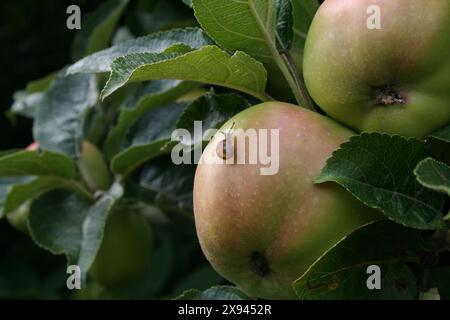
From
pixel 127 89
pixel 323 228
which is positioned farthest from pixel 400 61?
pixel 127 89

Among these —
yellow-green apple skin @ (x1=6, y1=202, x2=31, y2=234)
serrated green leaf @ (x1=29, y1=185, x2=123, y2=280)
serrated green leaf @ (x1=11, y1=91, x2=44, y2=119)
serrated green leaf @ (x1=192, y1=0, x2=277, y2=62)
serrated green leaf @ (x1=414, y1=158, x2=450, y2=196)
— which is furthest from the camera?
serrated green leaf @ (x1=11, y1=91, x2=44, y2=119)

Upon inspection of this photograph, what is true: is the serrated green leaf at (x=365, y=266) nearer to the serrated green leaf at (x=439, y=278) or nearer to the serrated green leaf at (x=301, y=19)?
the serrated green leaf at (x=439, y=278)

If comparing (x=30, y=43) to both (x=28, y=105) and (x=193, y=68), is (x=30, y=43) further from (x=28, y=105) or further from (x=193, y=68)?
(x=193, y=68)

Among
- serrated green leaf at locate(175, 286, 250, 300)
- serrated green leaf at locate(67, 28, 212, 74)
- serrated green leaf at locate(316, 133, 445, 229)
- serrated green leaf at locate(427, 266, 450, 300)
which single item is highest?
serrated green leaf at locate(67, 28, 212, 74)

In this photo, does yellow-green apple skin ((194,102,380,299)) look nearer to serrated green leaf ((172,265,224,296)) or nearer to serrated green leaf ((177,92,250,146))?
serrated green leaf ((177,92,250,146))

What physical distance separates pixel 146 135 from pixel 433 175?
0.57 m

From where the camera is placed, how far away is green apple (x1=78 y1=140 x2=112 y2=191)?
1153 millimetres

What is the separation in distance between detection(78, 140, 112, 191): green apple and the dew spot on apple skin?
18.5 inches

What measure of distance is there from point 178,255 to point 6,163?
0.74 m

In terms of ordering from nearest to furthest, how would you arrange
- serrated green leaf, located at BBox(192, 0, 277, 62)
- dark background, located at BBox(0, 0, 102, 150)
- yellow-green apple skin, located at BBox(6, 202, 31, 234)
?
serrated green leaf, located at BBox(192, 0, 277, 62) → yellow-green apple skin, located at BBox(6, 202, 31, 234) → dark background, located at BBox(0, 0, 102, 150)

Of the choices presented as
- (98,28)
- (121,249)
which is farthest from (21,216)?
(98,28)

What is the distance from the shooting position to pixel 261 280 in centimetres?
74

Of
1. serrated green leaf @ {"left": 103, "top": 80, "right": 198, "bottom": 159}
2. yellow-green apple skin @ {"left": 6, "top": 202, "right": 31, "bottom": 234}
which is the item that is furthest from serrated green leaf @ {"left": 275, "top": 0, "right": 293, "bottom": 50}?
yellow-green apple skin @ {"left": 6, "top": 202, "right": 31, "bottom": 234}

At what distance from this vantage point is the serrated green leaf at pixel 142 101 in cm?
102
